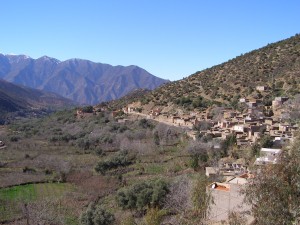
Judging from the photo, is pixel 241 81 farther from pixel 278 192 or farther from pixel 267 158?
pixel 278 192

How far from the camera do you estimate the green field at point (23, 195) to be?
25.4 metres

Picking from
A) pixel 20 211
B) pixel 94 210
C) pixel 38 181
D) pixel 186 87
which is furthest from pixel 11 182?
pixel 186 87

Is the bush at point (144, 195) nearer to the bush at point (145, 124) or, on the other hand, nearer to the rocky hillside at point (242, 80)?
the bush at point (145, 124)

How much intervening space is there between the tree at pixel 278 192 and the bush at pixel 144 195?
42.6 feet

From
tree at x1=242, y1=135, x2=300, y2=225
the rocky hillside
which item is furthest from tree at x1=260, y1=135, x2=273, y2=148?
tree at x1=242, y1=135, x2=300, y2=225

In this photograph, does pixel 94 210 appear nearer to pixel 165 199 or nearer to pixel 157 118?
pixel 165 199

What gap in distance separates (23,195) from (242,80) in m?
32.2

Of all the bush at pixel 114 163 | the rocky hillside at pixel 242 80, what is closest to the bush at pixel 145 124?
the rocky hillside at pixel 242 80

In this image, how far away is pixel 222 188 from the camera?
17.2 m

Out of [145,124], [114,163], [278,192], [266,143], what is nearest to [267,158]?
[266,143]

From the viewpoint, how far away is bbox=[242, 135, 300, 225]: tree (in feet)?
28.5

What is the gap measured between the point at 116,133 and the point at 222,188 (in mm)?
29666

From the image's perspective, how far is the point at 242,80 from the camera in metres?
53.3

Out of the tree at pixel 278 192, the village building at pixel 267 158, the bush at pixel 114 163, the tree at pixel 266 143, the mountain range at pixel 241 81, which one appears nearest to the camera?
the tree at pixel 278 192
